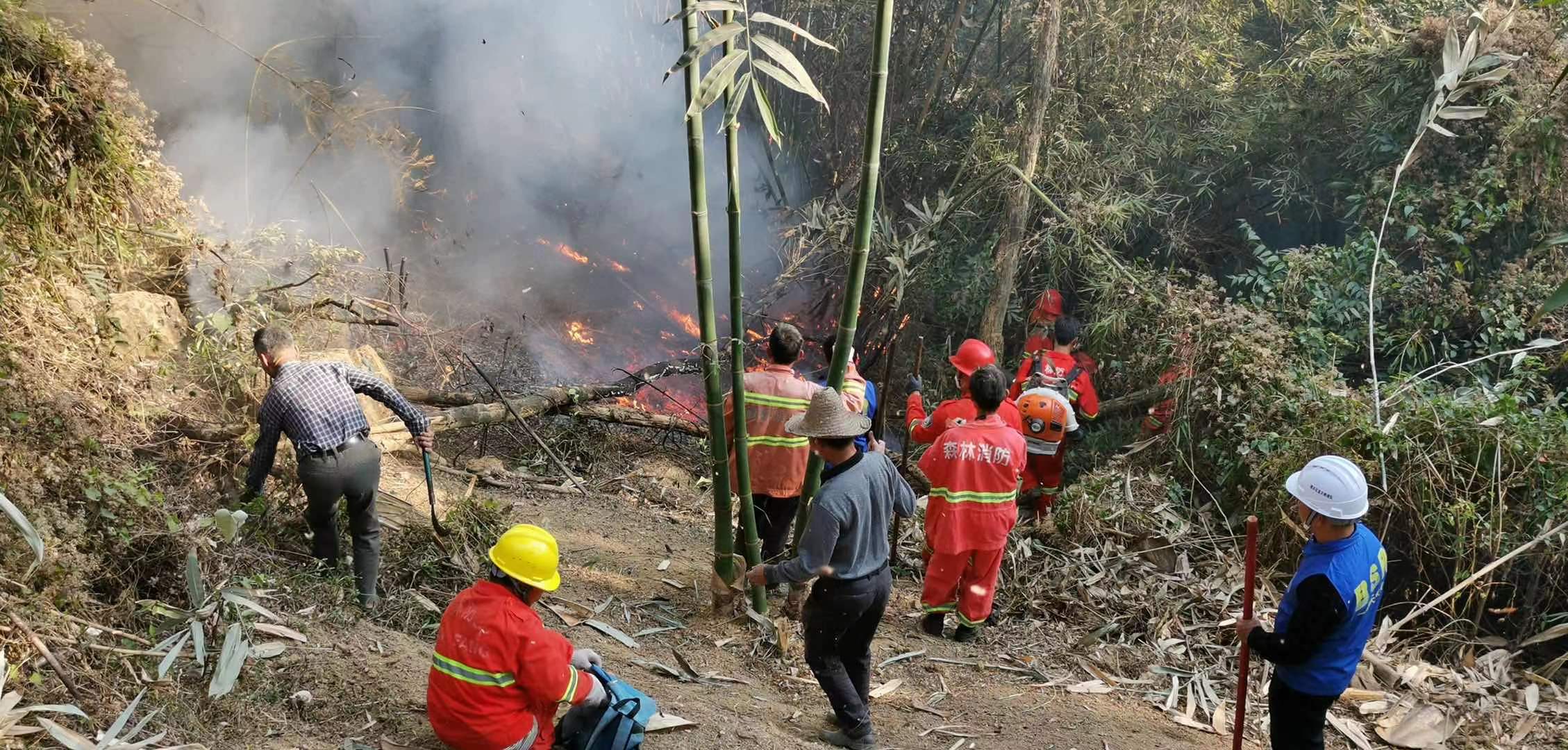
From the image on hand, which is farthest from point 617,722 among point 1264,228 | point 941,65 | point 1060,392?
point 1264,228

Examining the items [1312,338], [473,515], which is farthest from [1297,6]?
[473,515]

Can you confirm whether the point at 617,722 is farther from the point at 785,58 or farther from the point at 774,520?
the point at 785,58

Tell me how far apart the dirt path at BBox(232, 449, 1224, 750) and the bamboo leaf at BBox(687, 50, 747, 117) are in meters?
2.43

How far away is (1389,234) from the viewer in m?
8.35

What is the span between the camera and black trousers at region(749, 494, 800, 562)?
567cm

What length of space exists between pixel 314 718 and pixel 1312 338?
260 inches

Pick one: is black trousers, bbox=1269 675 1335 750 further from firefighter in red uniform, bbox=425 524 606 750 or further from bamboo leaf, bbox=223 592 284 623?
bamboo leaf, bbox=223 592 284 623

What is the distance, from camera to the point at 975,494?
5.38 meters

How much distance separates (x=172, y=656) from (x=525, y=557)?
4.61 feet

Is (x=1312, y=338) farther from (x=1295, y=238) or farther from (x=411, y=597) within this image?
(x=411, y=597)

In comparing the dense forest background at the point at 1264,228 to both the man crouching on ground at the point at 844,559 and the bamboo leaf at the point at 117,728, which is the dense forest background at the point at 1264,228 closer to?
the man crouching on ground at the point at 844,559

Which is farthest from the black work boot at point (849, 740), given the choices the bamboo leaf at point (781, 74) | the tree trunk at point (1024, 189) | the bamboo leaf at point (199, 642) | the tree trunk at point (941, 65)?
the tree trunk at point (941, 65)

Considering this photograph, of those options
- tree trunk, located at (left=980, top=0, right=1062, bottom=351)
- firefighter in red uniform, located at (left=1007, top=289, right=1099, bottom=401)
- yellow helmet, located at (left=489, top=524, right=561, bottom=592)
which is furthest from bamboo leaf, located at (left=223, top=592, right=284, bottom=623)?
tree trunk, located at (left=980, top=0, right=1062, bottom=351)

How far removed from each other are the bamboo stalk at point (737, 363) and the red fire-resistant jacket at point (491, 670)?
5.00ft
